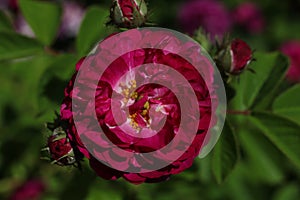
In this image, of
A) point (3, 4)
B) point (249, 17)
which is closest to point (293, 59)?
point (249, 17)

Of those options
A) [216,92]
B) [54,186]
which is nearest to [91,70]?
[216,92]

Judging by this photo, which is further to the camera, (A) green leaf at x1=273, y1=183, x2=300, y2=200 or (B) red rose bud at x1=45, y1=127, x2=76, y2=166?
(A) green leaf at x1=273, y1=183, x2=300, y2=200

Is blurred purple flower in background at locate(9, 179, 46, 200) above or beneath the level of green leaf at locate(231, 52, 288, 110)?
beneath

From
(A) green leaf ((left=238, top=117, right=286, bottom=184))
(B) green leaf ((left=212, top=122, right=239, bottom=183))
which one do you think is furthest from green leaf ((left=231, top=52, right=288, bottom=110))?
(A) green leaf ((left=238, top=117, right=286, bottom=184))

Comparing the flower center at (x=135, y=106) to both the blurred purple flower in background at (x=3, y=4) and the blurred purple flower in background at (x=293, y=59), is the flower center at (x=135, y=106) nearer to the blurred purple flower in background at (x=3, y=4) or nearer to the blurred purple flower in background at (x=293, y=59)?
the blurred purple flower in background at (x=3, y=4)

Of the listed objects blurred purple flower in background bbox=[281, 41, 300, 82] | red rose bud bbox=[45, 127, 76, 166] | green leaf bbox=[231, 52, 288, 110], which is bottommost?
blurred purple flower in background bbox=[281, 41, 300, 82]

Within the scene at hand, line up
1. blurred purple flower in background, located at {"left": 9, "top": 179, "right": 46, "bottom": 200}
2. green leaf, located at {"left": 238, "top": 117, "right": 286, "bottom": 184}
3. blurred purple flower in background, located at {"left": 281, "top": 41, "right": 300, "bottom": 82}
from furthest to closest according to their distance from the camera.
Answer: blurred purple flower in background, located at {"left": 281, "top": 41, "right": 300, "bottom": 82} → blurred purple flower in background, located at {"left": 9, "top": 179, "right": 46, "bottom": 200} → green leaf, located at {"left": 238, "top": 117, "right": 286, "bottom": 184}

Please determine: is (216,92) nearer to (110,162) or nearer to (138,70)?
(138,70)

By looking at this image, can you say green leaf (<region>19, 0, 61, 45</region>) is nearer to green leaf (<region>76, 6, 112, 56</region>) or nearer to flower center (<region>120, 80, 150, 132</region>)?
green leaf (<region>76, 6, 112, 56</region>)
